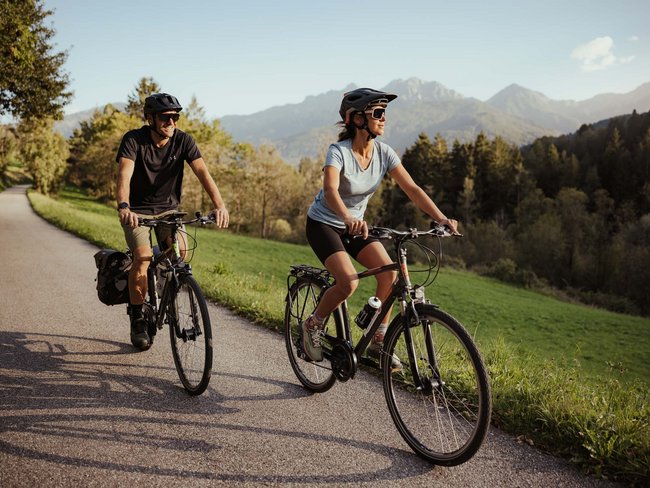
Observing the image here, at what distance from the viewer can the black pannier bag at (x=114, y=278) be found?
498 centimetres

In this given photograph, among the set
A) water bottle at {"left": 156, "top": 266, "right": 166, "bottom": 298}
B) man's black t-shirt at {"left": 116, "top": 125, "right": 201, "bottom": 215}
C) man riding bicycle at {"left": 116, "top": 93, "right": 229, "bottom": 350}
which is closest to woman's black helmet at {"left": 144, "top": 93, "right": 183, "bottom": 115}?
man riding bicycle at {"left": 116, "top": 93, "right": 229, "bottom": 350}

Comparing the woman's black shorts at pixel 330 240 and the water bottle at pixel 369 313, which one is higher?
the woman's black shorts at pixel 330 240

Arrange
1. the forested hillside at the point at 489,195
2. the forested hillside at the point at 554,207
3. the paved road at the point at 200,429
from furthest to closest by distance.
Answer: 1. the forested hillside at the point at 554,207
2. the forested hillside at the point at 489,195
3. the paved road at the point at 200,429

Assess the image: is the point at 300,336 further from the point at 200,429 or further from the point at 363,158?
the point at 363,158

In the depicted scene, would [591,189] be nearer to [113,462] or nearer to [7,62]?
[7,62]

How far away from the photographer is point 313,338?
164 inches

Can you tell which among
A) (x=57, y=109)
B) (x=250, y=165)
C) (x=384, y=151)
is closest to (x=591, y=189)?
(x=250, y=165)

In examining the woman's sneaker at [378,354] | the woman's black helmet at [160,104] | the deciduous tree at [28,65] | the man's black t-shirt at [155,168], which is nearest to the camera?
the woman's sneaker at [378,354]

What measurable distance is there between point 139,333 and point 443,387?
3233 mm

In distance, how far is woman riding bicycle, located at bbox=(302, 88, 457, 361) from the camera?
3.63 m

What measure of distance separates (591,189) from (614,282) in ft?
105

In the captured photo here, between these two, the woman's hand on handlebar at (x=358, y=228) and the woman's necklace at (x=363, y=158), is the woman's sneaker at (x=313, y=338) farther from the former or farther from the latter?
the woman's necklace at (x=363, y=158)

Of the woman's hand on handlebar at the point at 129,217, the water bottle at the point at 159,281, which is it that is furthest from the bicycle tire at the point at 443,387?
the water bottle at the point at 159,281

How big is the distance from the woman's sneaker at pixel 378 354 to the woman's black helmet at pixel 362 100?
5.77 feet
